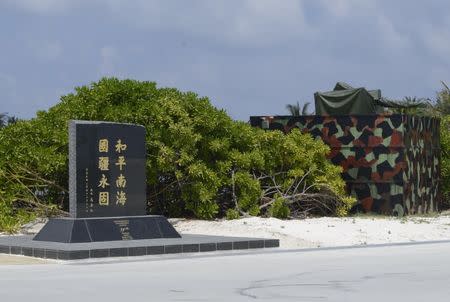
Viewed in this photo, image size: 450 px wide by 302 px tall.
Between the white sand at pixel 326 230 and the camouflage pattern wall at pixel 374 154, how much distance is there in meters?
2.15

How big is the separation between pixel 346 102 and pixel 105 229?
1252cm

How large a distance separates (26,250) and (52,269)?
250 centimetres

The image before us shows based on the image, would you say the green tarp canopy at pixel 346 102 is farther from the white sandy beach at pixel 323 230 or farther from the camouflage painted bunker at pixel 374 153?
the white sandy beach at pixel 323 230

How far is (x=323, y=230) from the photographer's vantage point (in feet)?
71.0

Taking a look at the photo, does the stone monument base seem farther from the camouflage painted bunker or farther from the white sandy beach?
the camouflage painted bunker

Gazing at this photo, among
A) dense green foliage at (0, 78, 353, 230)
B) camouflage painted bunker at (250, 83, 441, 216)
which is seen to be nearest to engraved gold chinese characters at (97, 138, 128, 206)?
dense green foliage at (0, 78, 353, 230)

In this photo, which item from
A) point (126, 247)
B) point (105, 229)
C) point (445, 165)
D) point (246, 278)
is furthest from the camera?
point (445, 165)

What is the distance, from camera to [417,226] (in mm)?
23031

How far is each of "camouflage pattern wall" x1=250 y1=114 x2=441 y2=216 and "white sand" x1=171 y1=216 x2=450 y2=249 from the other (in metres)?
2.15

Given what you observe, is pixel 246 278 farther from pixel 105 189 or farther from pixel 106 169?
pixel 106 169

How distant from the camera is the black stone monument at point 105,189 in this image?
1841 centimetres

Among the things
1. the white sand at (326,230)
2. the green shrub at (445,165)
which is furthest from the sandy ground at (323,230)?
Answer: the green shrub at (445,165)

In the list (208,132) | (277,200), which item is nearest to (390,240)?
(277,200)

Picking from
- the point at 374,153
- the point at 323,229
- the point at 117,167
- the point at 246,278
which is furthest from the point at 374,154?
the point at 246,278
